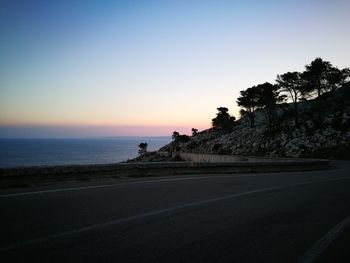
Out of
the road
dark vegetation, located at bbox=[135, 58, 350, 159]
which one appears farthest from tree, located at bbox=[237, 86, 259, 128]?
the road

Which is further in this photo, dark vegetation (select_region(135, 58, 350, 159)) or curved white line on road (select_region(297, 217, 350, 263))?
dark vegetation (select_region(135, 58, 350, 159))

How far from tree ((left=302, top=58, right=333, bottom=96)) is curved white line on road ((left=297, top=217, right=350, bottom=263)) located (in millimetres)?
56357

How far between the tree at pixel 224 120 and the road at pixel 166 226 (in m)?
69.1

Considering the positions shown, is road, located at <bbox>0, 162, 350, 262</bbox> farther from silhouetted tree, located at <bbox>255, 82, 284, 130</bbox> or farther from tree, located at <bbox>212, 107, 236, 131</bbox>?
tree, located at <bbox>212, 107, 236, 131</bbox>

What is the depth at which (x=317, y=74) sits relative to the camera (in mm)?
58906

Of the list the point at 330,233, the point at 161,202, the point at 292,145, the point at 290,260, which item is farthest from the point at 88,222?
the point at 292,145

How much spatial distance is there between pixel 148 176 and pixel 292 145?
3384 centimetres

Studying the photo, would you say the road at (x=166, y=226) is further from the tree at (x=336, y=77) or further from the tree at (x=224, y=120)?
the tree at (x=224, y=120)

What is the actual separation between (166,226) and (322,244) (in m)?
2.43

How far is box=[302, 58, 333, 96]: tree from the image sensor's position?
2306 inches

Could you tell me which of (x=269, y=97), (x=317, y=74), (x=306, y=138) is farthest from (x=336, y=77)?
(x=306, y=138)

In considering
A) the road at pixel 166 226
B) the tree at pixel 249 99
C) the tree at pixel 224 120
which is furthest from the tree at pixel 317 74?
the road at pixel 166 226

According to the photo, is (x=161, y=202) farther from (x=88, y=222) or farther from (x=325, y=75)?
(x=325, y=75)

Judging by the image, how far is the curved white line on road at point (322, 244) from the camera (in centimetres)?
437
